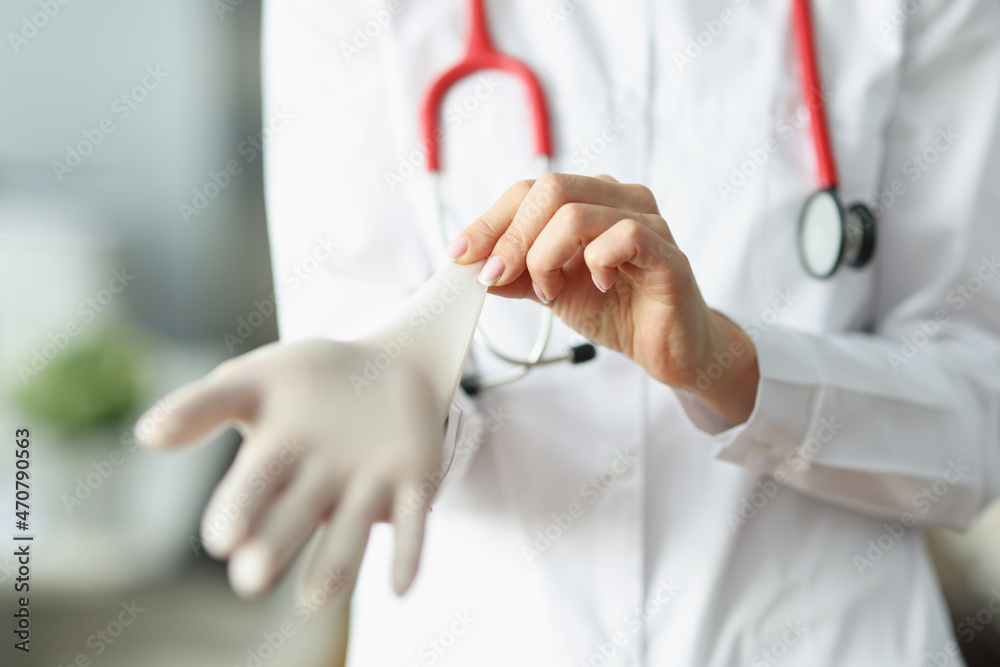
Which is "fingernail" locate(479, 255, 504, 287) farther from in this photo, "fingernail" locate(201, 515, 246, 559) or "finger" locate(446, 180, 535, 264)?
"fingernail" locate(201, 515, 246, 559)

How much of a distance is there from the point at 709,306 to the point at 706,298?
0.15ft

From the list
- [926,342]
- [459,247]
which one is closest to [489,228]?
[459,247]

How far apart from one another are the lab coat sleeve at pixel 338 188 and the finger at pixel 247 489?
1.04 ft

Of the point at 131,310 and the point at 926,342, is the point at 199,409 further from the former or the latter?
the point at 131,310

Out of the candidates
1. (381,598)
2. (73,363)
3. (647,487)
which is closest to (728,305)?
(647,487)

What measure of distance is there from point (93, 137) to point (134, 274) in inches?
9.8

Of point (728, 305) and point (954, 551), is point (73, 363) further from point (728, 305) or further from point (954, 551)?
point (954, 551)

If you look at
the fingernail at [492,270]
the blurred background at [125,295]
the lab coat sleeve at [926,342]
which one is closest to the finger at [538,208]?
the fingernail at [492,270]

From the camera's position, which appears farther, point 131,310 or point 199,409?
point 131,310

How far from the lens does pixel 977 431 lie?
62cm

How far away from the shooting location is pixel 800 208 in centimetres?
61

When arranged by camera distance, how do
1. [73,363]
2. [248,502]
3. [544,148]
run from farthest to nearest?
1. [73,363]
2. [544,148]
3. [248,502]

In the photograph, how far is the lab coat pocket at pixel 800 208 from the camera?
60 cm

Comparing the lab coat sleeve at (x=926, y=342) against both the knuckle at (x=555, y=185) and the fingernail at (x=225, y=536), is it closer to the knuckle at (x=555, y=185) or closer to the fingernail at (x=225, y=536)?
the knuckle at (x=555, y=185)
